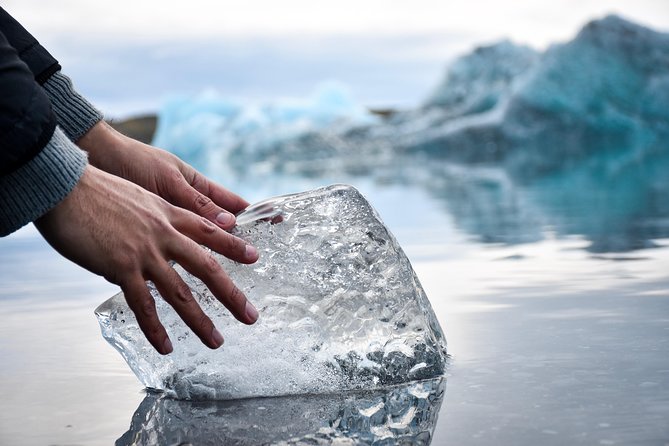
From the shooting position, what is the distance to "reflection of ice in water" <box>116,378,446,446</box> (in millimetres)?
1188

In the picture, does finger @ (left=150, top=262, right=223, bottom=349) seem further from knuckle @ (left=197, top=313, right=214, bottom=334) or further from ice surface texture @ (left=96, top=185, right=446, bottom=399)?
ice surface texture @ (left=96, top=185, right=446, bottom=399)

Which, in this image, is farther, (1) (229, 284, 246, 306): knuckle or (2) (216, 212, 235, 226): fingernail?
(2) (216, 212, 235, 226): fingernail

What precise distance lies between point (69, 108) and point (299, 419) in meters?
0.72

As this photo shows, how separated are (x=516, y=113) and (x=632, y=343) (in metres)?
12.9

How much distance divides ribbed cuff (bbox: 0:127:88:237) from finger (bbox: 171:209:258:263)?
0.52ft

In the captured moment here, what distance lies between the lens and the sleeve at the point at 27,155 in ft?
3.61

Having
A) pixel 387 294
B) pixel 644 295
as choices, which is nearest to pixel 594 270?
pixel 644 295

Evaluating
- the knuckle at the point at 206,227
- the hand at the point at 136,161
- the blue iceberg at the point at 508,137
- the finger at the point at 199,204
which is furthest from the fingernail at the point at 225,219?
the blue iceberg at the point at 508,137

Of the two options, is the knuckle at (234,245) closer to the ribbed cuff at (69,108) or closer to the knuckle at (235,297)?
the knuckle at (235,297)

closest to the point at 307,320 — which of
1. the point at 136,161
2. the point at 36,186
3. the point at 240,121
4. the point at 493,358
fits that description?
the point at 493,358

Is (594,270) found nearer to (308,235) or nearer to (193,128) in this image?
(308,235)

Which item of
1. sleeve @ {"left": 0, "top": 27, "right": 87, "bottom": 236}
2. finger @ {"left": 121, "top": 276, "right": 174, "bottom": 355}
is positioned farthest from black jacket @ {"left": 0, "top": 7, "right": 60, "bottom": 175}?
finger @ {"left": 121, "top": 276, "right": 174, "bottom": 355}

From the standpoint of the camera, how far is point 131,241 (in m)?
1.16

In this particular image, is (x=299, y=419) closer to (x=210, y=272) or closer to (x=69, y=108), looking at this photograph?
(x=210, y=272)
